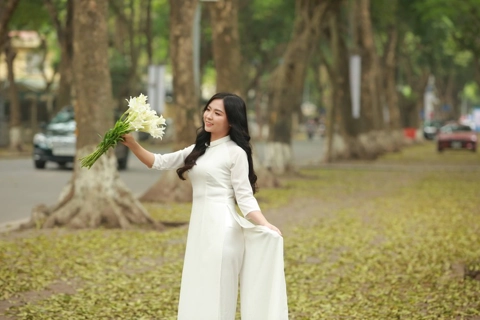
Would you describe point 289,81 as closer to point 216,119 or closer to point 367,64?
point 367,64

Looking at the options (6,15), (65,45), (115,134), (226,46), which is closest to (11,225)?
(6,15)

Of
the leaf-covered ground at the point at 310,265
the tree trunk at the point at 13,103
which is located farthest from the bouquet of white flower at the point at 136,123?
the tree trunk at the point at 13,103

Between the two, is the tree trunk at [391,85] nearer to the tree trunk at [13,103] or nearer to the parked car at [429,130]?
the tree trunk at [13,103]

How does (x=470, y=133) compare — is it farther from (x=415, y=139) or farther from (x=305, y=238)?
(x=305, y=238)

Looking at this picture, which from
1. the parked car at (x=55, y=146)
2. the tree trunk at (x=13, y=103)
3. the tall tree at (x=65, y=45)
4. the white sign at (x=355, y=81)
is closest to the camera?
the parked car at (x=55, y=146)

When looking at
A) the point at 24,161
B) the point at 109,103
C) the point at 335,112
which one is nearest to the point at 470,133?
the point at 335,112

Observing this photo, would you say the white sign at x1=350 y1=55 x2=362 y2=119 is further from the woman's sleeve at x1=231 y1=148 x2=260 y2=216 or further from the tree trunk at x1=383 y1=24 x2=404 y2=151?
the woman's sleeve at x1=231 y1=148 x2=260 y2=216

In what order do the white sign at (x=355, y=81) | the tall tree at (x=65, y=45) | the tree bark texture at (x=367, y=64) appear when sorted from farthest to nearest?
the tree bark texture at (x=367, y=64) → the white sign at (x=355, y=81) → the tall tree at (x=65, y=45)

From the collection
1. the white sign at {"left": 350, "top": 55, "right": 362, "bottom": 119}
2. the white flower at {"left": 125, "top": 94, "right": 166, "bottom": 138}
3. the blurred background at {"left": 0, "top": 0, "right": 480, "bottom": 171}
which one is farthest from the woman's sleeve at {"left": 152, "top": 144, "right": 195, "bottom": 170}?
the white sign at {"left": 350, "top": 55, "right": 362, "bottom": 119}

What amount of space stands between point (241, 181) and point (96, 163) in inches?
359

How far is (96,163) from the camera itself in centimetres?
1530

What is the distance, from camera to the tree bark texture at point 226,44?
71.8 ft

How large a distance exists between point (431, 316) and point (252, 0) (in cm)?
4288

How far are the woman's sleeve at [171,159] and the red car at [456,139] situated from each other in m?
44.8
